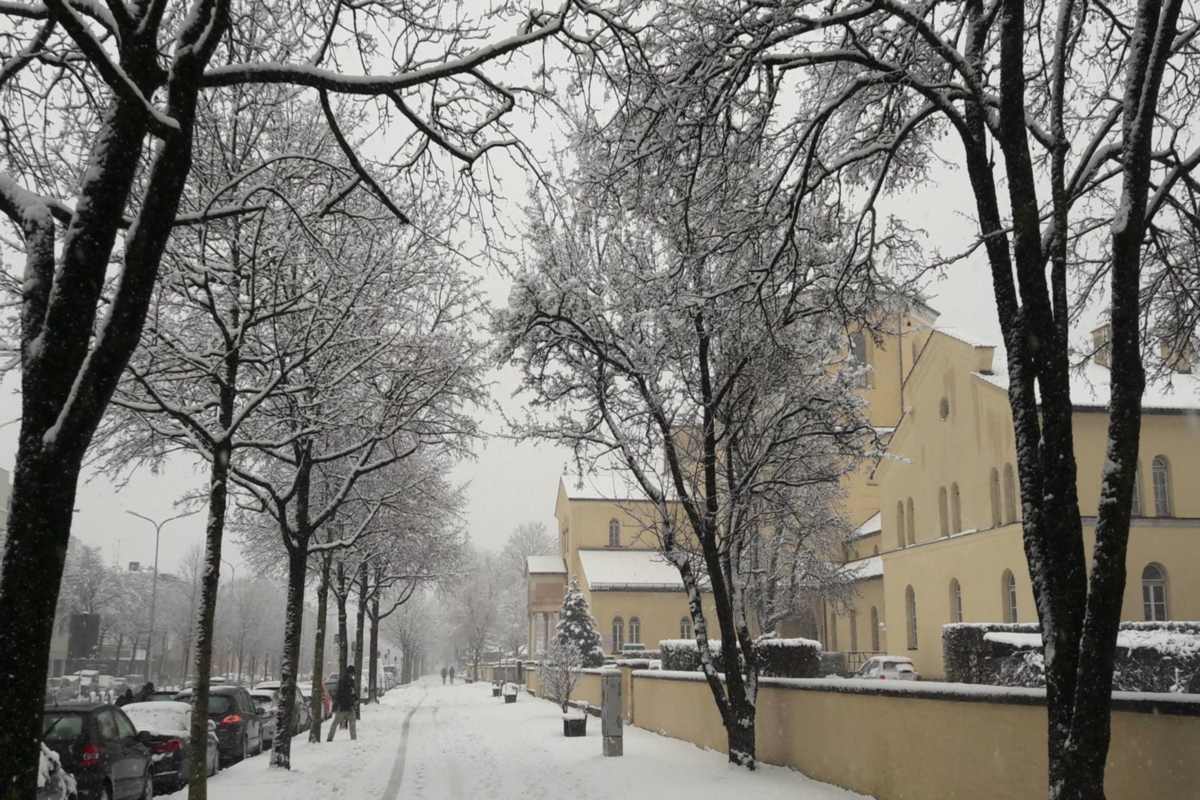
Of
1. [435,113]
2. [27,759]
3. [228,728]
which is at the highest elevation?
[435,113]

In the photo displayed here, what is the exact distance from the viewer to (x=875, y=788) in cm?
1172

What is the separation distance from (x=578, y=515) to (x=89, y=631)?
37.0m

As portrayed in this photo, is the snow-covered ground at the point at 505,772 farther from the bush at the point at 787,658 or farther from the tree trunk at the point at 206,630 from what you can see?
the tree trunk at the point at 206,630

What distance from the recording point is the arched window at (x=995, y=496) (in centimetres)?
3447

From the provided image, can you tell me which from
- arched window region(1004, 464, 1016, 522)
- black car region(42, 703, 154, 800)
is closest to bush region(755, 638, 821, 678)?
black car region(42, 703, 154, 800)

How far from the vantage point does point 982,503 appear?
35219 mm

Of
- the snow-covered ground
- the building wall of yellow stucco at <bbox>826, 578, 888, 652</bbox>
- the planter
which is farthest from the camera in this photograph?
the building wall of yellow stucco at <bbox>826, 578, 888, 652</bbox>

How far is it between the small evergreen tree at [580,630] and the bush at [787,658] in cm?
2779

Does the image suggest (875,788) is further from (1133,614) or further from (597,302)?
(1133,614)

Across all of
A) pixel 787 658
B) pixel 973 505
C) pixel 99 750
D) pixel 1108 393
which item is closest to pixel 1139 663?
pixel 787 658

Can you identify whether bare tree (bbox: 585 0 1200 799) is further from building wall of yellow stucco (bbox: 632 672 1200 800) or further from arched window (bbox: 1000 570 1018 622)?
arched window (bbox: 1000 570 1018 622)

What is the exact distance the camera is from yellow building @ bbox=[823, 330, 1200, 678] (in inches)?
1268

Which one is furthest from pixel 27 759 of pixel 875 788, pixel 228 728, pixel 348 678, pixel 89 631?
pixel 89 631

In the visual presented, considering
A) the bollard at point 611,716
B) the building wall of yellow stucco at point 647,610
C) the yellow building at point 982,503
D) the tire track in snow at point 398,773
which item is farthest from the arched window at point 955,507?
the bollard at point 611,716
